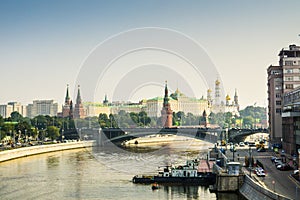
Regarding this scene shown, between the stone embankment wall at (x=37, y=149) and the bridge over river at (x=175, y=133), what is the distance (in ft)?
18.9

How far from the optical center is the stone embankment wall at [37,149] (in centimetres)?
6174

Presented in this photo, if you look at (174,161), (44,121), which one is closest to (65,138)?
(44,121)

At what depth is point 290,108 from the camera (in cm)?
4803

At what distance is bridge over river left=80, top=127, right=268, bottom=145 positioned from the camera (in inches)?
3297

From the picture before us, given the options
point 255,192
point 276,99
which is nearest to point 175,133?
point 276,99

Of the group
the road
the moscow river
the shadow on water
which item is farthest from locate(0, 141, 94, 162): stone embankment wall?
the road

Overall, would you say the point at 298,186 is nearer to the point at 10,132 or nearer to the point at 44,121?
the point at 10,132

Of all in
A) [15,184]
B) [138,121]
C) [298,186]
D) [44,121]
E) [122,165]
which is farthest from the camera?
[138,121]

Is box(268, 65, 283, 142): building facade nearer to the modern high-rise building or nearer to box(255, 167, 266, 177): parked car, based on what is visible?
the modern high-rise building

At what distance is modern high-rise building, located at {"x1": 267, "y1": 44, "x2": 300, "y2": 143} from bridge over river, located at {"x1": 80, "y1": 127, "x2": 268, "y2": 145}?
1924 cm

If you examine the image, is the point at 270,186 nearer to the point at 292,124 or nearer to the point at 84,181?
the point at 292,124

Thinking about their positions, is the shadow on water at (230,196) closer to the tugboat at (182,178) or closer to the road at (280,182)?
the road at (280,182)

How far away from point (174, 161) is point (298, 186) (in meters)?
29.1

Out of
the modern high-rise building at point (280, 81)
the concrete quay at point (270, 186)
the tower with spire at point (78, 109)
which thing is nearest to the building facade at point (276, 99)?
the modern high-rise building at point (280, 81)
